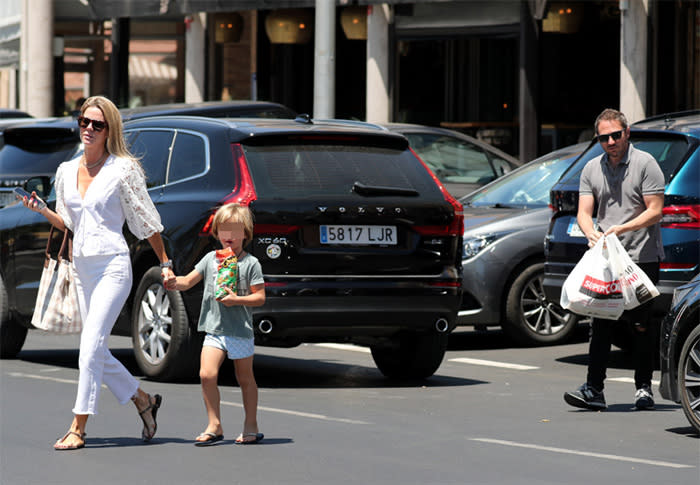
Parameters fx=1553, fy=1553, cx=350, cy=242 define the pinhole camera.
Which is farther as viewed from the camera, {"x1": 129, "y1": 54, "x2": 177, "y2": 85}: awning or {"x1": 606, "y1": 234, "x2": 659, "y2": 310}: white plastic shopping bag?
{"x1": 129, "y1": 54, "x2": 177, "y2": 85}: awning

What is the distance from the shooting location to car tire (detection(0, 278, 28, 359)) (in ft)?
39.5

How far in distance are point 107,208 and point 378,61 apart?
716 inches

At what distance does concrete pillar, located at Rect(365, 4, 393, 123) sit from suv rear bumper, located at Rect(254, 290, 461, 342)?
51.2 ft

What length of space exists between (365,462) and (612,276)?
261cm

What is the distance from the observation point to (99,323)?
307 inches

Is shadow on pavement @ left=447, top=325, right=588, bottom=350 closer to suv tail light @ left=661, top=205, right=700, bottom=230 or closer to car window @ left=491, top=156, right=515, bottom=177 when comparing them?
car window @ left=491, top=156, right=515, bottom=177

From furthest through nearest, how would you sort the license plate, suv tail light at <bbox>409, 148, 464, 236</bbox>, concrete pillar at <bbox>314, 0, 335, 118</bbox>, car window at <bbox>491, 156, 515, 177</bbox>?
concrete pillar at <bbox>314, 0, 335, 118</bbox> < car window at <bbox>491, 156, 515, 177</bbox> < suv tail light at <bbox>409, 148, 464, 236</bbox> < the license plate

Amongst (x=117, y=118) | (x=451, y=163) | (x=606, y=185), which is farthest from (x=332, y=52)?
(x=117, y=118)

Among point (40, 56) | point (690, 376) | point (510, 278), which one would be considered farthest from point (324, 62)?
point (40, 56)

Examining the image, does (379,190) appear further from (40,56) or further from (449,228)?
(40,56)

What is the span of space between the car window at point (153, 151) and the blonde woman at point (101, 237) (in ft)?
8.26

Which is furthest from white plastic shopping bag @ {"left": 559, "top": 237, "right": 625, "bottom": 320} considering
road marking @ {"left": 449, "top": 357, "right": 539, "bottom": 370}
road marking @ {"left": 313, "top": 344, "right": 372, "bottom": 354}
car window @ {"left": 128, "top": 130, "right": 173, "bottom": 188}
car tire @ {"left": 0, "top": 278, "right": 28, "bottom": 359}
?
car tire @ {"left": 0, "top": 278, "right": 28, "bottom": 359}

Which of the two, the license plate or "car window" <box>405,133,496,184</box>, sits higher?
"car window" <box>405,133,496,184</box>

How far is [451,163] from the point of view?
1669 centimetres
